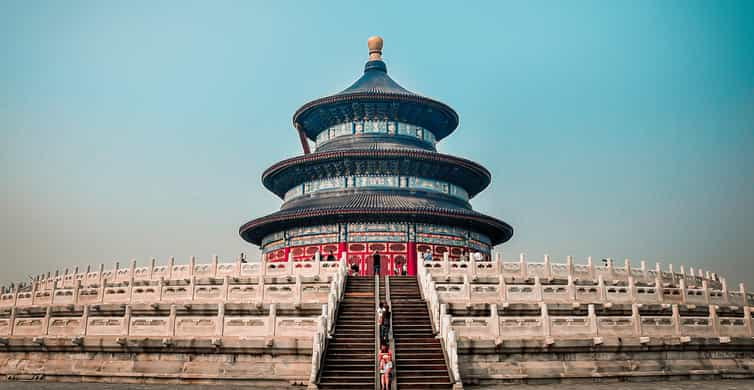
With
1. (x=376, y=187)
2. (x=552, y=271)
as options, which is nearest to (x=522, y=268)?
(x=552, y=271)

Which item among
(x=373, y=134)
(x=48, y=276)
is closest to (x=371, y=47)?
(x=373, y=134)

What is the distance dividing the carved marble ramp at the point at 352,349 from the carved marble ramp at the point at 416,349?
77cm

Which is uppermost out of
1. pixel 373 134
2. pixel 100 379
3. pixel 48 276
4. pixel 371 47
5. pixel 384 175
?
pixel 371 47

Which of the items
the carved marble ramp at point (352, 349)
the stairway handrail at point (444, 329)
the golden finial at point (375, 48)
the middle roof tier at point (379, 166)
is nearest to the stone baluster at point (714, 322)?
the stairway handrail at point (444, 329)

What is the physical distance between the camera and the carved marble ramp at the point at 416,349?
17484 mm

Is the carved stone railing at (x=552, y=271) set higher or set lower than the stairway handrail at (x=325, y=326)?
higher

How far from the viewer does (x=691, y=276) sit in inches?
1268

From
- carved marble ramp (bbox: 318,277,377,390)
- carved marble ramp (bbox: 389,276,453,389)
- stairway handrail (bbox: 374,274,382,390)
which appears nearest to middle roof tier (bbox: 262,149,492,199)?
stairway handrail (bbox: 374,274,382,390)

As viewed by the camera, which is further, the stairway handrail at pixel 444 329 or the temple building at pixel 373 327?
the temple building at pixel 373 327

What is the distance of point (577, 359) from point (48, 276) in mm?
28030

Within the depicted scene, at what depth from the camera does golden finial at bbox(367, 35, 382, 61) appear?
5427 centimetres

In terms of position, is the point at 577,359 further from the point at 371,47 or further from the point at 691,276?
the point at 371,47

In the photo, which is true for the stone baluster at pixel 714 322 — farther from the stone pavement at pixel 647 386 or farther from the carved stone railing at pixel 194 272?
the carved stone railing at pixel 194 272

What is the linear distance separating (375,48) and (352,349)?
39193 millimetres
